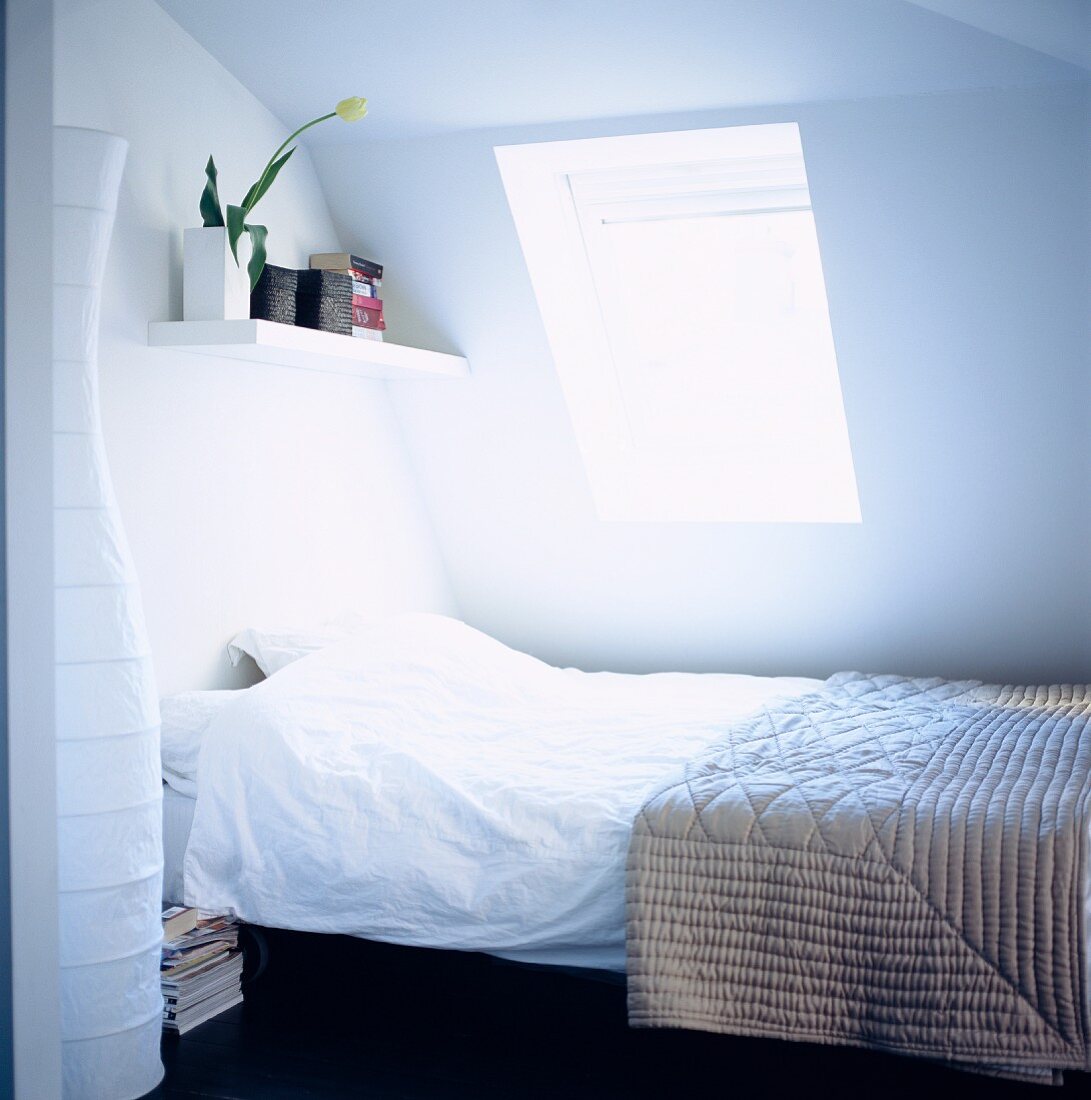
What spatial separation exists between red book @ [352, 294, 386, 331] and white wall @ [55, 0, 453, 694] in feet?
→ 0.76

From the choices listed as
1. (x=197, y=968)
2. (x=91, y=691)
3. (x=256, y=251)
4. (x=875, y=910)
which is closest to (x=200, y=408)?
(x=256, y=251)

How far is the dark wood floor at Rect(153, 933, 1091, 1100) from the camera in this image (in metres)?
2.17

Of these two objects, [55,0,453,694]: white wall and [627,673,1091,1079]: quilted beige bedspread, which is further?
[55,0,453,694]: white wall

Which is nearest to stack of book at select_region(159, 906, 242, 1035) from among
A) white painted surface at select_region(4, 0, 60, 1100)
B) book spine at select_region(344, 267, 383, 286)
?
white painted surface at select_region(4, 0, 60, 1100)

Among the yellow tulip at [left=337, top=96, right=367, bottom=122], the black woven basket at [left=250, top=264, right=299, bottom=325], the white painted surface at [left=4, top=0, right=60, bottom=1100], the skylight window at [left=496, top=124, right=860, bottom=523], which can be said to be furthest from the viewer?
the skylight window at [left=496, top=124, right=860, bottom=523]

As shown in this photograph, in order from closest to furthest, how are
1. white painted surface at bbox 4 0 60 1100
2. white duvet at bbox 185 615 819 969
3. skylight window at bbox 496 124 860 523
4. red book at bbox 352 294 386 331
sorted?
white painted surface at bbox 4 0 60 1100 → white duvet at bbox 185 615 819 969 → red book at bbox 352 294 386 331 → skylight window at bbox 496 124 860 523

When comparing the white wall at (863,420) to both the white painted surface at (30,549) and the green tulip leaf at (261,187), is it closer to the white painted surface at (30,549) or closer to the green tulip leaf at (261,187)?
the green tulip leaf at (261,187)

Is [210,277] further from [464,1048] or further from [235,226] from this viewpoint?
[464,1048]

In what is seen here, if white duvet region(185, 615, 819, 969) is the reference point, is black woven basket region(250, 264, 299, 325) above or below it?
above

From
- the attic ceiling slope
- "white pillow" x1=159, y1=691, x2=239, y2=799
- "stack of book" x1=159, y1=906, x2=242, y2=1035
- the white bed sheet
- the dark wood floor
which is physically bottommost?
the dark wood floor

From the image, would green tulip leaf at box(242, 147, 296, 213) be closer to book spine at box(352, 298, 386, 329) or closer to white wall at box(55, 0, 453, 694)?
white wall at box(55, 0, 453, 694)

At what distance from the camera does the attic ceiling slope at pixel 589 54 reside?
2.72 meters

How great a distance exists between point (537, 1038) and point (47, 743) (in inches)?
48.7

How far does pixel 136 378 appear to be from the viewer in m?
2.81
